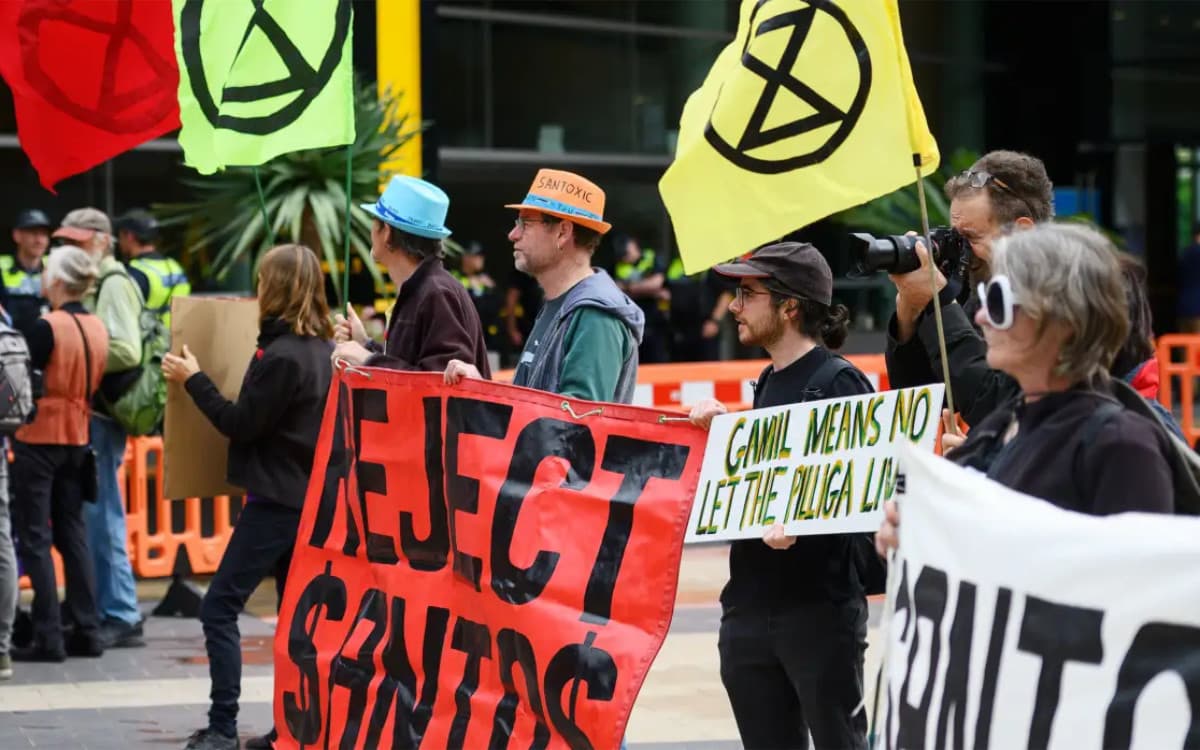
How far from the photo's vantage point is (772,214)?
4.49 m

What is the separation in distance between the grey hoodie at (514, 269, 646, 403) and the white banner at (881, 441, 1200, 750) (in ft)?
6.85

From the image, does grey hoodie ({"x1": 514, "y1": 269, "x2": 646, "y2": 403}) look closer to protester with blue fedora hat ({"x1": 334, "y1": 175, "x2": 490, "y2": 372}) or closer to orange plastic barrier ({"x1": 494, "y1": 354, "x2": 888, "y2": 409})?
protester with blue fedora hat ({"x1": 334, "y1": 175, "x2": 490, "y2": 372})

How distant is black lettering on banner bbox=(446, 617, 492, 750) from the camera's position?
5.23m

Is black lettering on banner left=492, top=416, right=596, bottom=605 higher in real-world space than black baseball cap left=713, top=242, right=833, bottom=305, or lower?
lower

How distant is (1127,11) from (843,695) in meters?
23.2

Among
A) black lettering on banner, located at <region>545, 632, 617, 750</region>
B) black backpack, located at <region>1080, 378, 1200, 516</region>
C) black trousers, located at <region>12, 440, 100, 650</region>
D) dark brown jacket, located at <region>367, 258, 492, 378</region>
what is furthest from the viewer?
black trousers, located at <region>12, 440, 100, 650</region>

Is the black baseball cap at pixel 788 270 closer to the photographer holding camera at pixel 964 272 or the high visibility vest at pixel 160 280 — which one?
the photographer holding camera at pixel 964 272

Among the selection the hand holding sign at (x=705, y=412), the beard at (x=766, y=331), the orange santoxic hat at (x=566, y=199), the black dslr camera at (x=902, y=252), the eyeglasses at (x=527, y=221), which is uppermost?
the orange santoxic hat at (x=566, y=199)

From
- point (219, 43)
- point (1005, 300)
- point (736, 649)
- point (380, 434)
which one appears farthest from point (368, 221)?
point (1005, 300)

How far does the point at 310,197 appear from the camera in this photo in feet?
38.9

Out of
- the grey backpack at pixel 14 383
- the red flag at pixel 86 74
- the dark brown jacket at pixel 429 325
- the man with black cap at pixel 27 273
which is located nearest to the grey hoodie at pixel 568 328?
the dark brown jacket at pixel 429 325

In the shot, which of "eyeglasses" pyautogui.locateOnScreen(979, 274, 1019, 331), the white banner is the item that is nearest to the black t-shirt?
the white banner

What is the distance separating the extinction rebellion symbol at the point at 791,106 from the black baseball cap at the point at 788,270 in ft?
0.99

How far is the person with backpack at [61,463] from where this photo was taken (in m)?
8.72
